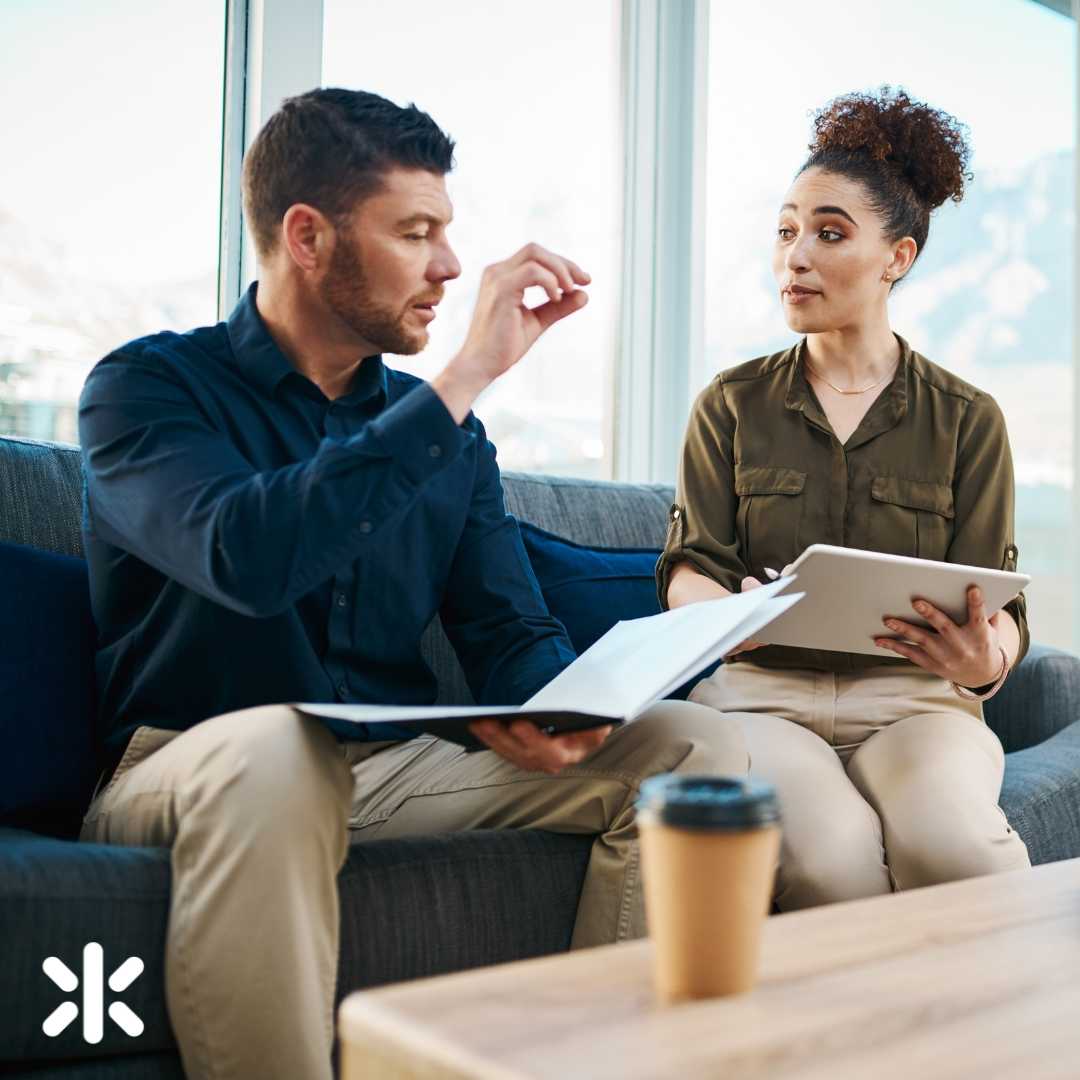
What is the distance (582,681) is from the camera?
55.1 inches

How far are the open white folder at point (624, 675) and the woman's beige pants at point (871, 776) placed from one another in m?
0.34

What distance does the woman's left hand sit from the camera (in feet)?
5.32

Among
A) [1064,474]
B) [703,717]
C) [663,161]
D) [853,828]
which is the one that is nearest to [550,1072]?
[703,717]

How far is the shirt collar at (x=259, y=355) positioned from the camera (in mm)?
1613

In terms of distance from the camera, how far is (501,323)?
142 cm

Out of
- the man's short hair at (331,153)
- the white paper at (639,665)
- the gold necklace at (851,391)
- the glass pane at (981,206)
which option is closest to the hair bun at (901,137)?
the gold necklace at (851,391)

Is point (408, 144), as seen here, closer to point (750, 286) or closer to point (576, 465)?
point (576, 465)

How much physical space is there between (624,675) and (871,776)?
0.57 m

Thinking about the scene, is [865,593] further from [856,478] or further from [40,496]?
[40,496]

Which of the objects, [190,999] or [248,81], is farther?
[248,81]

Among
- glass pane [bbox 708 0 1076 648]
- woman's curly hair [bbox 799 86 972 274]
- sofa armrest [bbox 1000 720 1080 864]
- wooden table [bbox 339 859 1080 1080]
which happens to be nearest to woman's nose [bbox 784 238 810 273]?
woman's curly hair [bbox 799 86 972 274]

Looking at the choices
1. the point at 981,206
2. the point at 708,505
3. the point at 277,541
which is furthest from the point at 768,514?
the point at 981,206

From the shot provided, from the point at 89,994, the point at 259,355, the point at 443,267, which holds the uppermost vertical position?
the point at 443,267

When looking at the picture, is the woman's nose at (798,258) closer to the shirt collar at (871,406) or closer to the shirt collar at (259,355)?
the shirt collar at (871,406)
